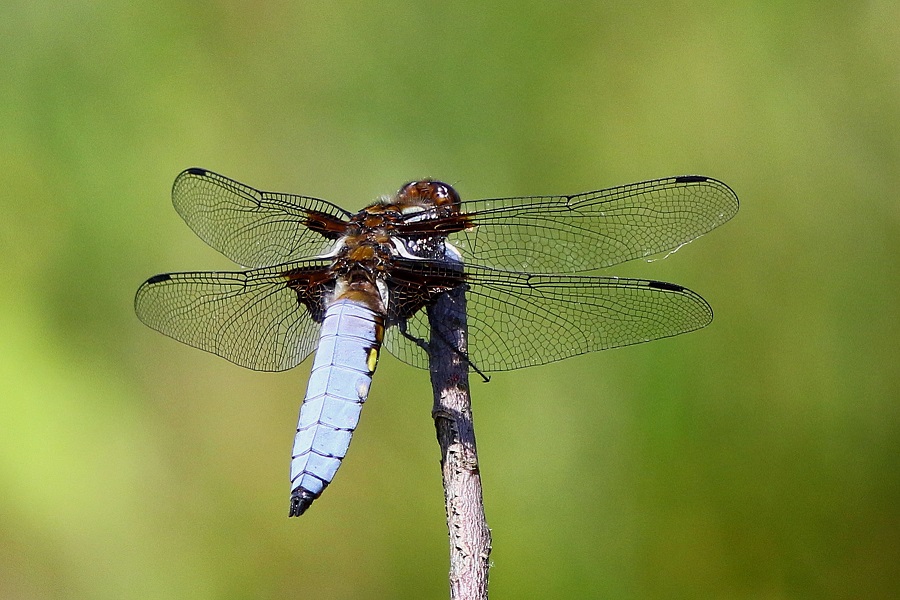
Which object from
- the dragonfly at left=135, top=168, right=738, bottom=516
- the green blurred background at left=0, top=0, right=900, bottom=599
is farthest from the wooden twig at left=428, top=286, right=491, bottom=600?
the green blurred background at left=0, top=0, right=900, bottom=599

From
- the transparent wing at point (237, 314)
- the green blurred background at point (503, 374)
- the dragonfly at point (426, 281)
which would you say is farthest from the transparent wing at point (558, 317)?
the green blurred background at point (503, 374)

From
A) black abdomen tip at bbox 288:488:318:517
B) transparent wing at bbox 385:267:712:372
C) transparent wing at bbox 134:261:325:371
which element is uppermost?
transparent wing at bbox 134:261:325:371

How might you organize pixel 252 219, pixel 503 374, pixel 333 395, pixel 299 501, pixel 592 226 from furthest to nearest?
1. pixel 503 374
2. pixel 252 219
3. pixel 592 226
4. pixel 333 395
5. pixel 299 501

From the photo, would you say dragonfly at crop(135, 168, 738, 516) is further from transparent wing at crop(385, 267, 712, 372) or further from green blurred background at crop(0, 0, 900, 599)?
green blurred background at crop(0, 0, 900, 599)

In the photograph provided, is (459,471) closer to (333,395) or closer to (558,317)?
(333,395)

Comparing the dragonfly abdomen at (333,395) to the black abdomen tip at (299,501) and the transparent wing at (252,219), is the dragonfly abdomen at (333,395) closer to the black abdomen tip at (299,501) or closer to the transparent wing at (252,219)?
the black abdomen tip at (299,501)

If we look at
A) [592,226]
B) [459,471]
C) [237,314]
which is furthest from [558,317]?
[237,314]

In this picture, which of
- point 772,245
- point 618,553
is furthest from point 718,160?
point 618,553
